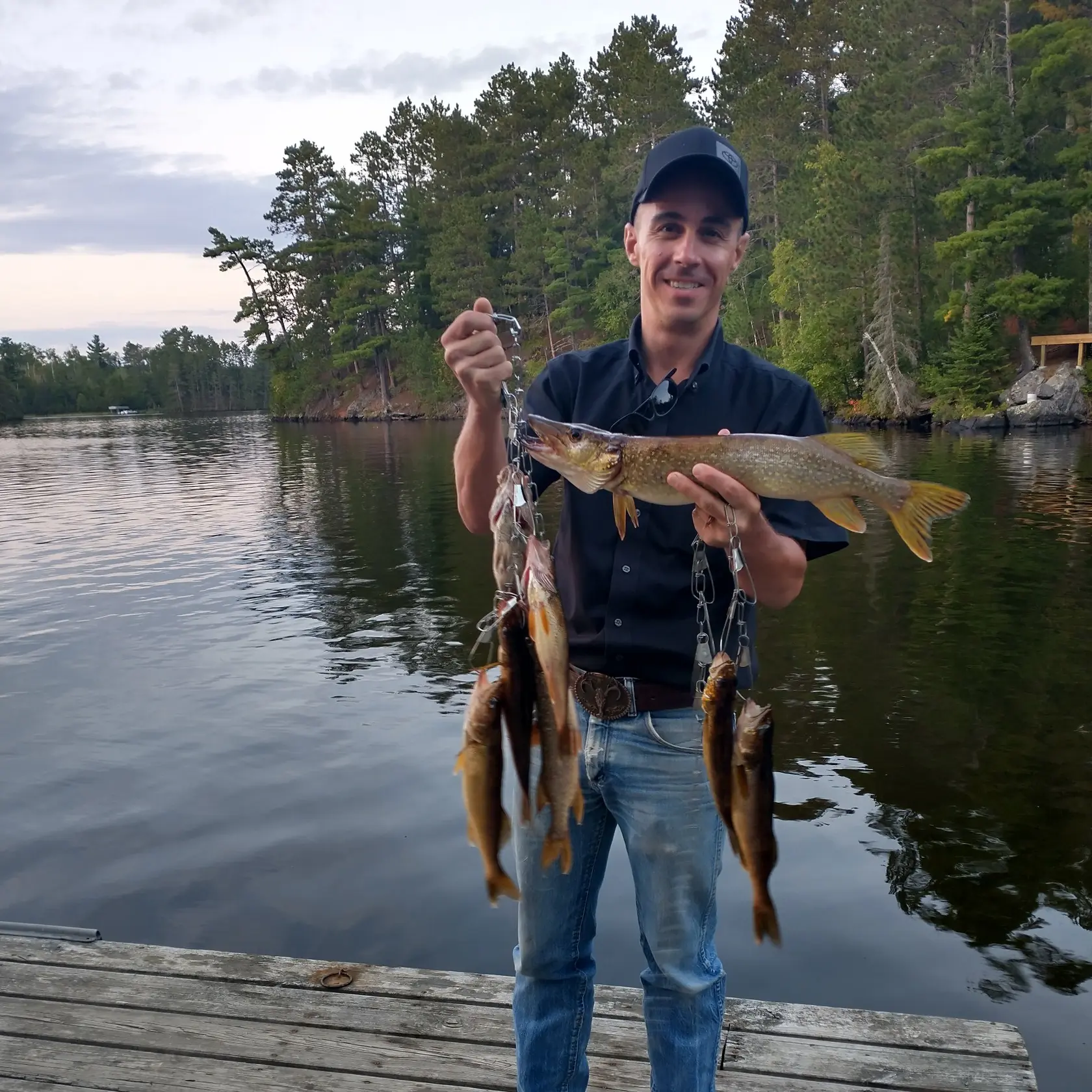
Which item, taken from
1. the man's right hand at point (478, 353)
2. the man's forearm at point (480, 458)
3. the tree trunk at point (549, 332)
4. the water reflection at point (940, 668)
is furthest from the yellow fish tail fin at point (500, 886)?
the tree trunk at point (549, 332)

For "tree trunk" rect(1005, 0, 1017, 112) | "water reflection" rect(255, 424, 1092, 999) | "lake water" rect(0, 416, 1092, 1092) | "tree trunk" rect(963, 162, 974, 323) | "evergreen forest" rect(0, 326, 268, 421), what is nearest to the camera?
"lake water" rect(0, 416, 1092, 1092)

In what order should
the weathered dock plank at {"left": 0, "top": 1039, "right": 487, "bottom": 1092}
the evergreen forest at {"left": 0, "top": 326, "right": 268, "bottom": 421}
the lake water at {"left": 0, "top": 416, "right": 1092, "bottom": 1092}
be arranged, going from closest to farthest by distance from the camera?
the weathered dock plank at {"left": 0, "top": 1039, "right": 487, "bottom": 1092} → the lake water at {"left": 0, "top": 416, "right": 1092, "bottom": 1092} → the evergreen forest at {"left": 0, "top": 326, "right": 268, "bottom": 421}

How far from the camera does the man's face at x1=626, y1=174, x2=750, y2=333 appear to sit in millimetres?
2916

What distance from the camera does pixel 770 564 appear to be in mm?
2736

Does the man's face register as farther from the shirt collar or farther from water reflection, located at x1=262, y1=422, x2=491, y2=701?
water reflection, located at x1=262, y1=422, x2=491, y2=701

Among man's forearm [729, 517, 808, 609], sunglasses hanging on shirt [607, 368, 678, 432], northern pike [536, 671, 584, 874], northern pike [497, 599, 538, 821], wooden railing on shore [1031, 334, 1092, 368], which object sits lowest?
northern pike [536, 671, 584, 874]

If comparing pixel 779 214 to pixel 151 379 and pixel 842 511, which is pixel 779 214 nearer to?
pixel 842 511

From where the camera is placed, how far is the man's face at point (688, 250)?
2916 mm

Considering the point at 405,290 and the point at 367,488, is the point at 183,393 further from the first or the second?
the point at 367,488

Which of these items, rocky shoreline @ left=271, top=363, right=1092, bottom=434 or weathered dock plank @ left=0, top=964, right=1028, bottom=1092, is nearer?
weathered dock plank @ left=0, top=964, right=1028, bottom=1092

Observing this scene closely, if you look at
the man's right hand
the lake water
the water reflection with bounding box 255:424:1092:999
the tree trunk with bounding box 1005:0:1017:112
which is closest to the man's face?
the man's right hand

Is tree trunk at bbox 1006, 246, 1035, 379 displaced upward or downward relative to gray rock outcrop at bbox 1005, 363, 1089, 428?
upward

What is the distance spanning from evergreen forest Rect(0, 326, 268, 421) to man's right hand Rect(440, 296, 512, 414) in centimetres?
14662

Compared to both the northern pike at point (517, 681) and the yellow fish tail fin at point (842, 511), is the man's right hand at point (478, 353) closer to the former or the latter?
the northern pike at point (517, 681)
